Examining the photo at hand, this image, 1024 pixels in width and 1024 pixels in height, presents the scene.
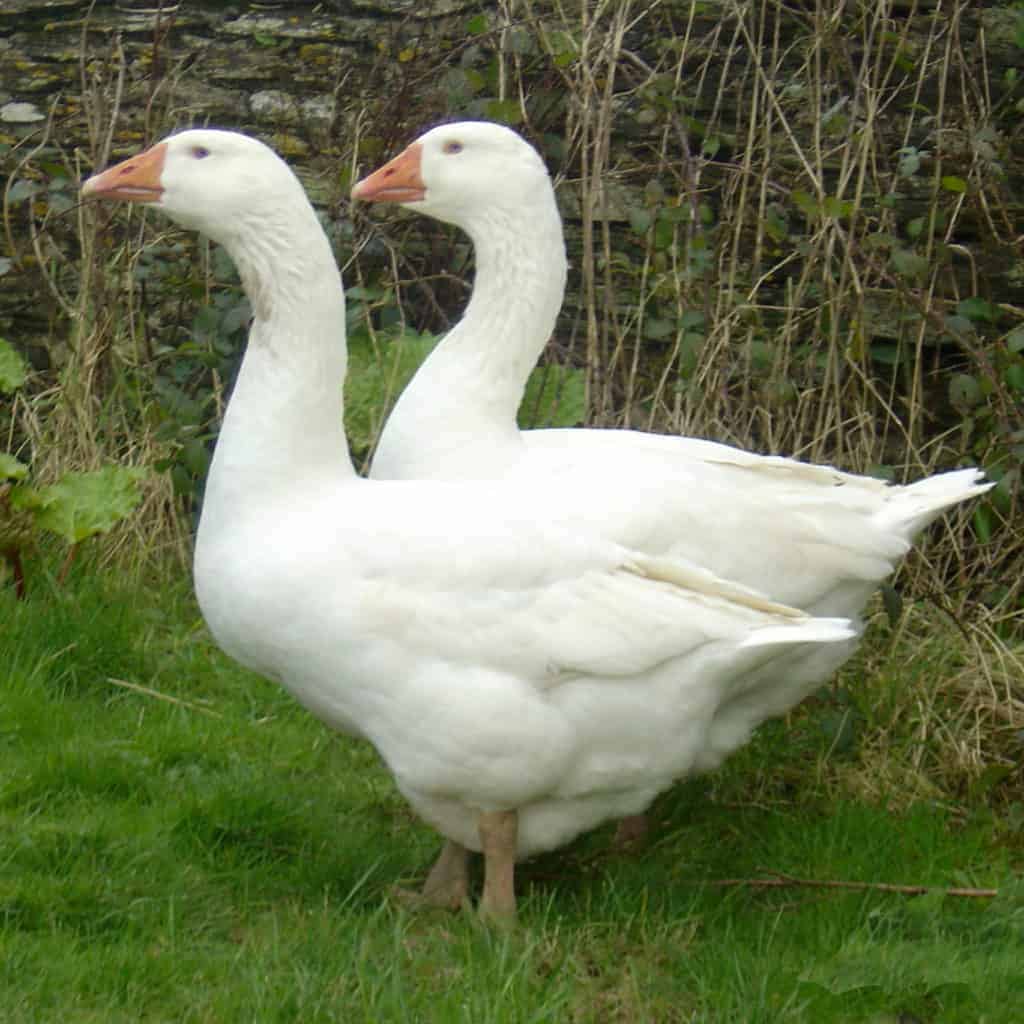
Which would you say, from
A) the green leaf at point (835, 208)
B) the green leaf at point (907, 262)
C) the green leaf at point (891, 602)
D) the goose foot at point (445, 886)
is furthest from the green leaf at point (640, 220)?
the goose foot at point (445, 886)

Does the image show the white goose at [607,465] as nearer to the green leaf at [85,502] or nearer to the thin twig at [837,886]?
the thin twig at [837,886]

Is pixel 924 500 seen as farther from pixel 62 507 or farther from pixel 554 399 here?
pixel 62 507

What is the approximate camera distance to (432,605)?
3.86m

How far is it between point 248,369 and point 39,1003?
1485 millimetres

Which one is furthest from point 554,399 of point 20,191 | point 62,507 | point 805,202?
point 20,191

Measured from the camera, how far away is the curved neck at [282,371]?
161 inches

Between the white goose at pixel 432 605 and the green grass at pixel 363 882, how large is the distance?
12.9 inches

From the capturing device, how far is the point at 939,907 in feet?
13.8

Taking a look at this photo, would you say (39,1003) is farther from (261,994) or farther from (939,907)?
(939,907)

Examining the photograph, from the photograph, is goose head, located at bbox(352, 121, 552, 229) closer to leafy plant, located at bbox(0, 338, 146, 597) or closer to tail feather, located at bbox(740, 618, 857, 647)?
leafy plant, located at bbox(0, 338, 146, 597)

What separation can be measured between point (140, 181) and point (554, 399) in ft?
7.11

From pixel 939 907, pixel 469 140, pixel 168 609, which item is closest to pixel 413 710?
pixel 939 907

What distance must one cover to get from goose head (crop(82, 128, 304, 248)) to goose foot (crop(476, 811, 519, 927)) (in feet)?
4.77

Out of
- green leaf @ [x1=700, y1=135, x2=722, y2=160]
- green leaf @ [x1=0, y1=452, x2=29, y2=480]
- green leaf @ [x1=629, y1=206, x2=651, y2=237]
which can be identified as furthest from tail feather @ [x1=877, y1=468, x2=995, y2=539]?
green leaf @ [x1=0, y1=452, x2=29, y2=480]
